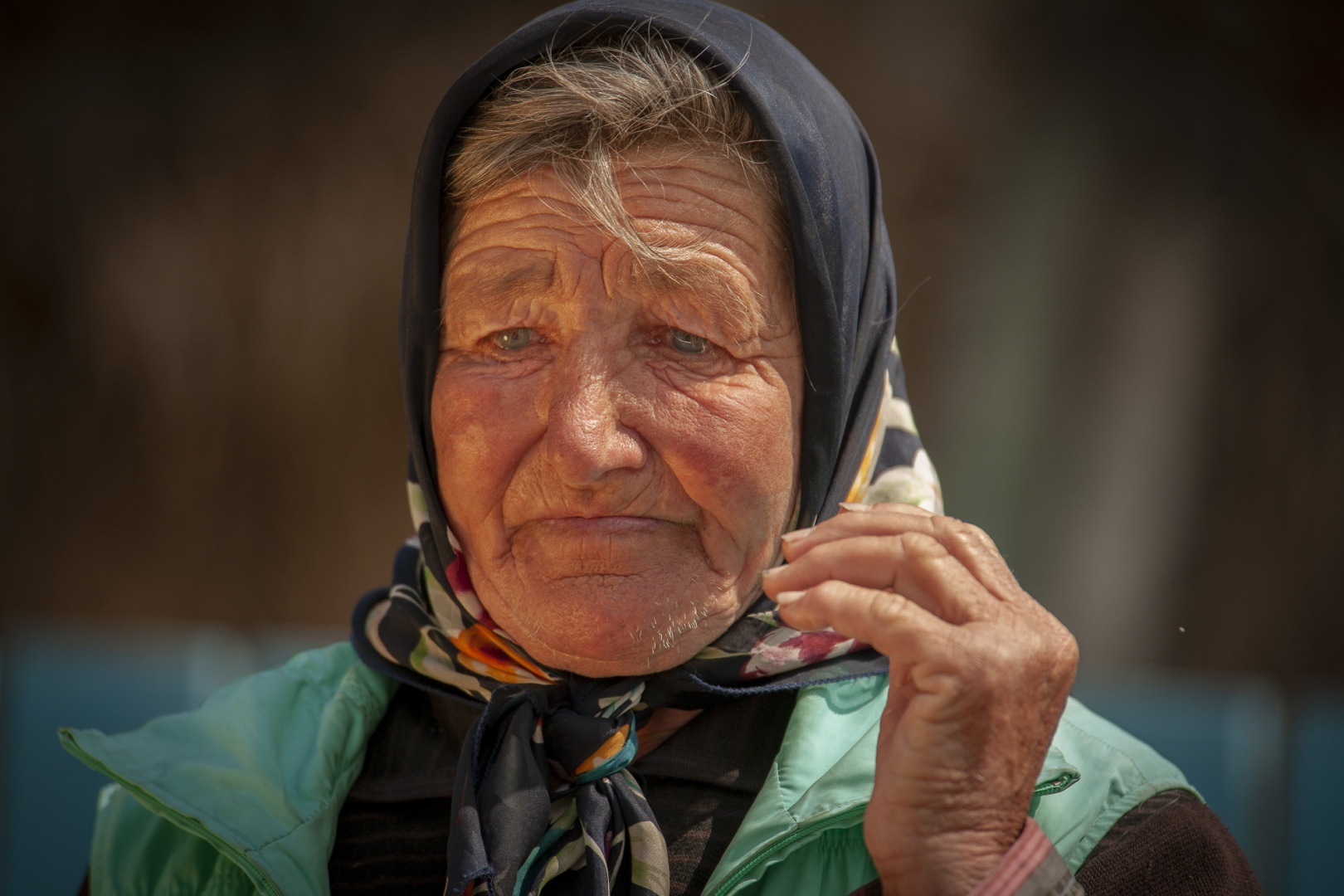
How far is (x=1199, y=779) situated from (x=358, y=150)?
4466mm

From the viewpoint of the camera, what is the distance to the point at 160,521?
5.77 m

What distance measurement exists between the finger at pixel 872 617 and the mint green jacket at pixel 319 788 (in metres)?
0.34

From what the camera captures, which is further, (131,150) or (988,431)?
(131,150)

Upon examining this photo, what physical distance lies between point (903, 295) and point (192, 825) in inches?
160

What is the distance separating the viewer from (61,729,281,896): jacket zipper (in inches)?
69.1

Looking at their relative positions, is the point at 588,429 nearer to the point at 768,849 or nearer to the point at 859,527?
the point at 859,527

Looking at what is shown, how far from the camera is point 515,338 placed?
186 centimetres

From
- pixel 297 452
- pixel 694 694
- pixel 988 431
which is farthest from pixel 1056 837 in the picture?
pixel 297 452

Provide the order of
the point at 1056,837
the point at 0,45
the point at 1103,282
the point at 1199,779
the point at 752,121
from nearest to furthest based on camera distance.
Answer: the point at 1056,837 < the point at 752,121 < the point at 1199,779 < the point at 1103,282 < the point at 0,45

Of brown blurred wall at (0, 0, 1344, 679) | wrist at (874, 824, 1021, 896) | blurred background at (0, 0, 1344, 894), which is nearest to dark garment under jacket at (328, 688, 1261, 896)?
wrist at (874, 824, 1021, 896)

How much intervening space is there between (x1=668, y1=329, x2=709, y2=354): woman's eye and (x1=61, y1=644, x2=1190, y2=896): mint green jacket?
561 mm

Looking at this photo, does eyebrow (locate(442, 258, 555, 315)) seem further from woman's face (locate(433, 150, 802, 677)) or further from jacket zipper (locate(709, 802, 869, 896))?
jacket zipper (locate(709, 802, 869, 896))

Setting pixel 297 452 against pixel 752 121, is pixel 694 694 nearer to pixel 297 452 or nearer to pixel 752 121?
pixel 752 121

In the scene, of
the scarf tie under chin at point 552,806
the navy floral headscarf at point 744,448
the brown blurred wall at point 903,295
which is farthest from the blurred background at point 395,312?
the scarf tie under chin at point 552,806
